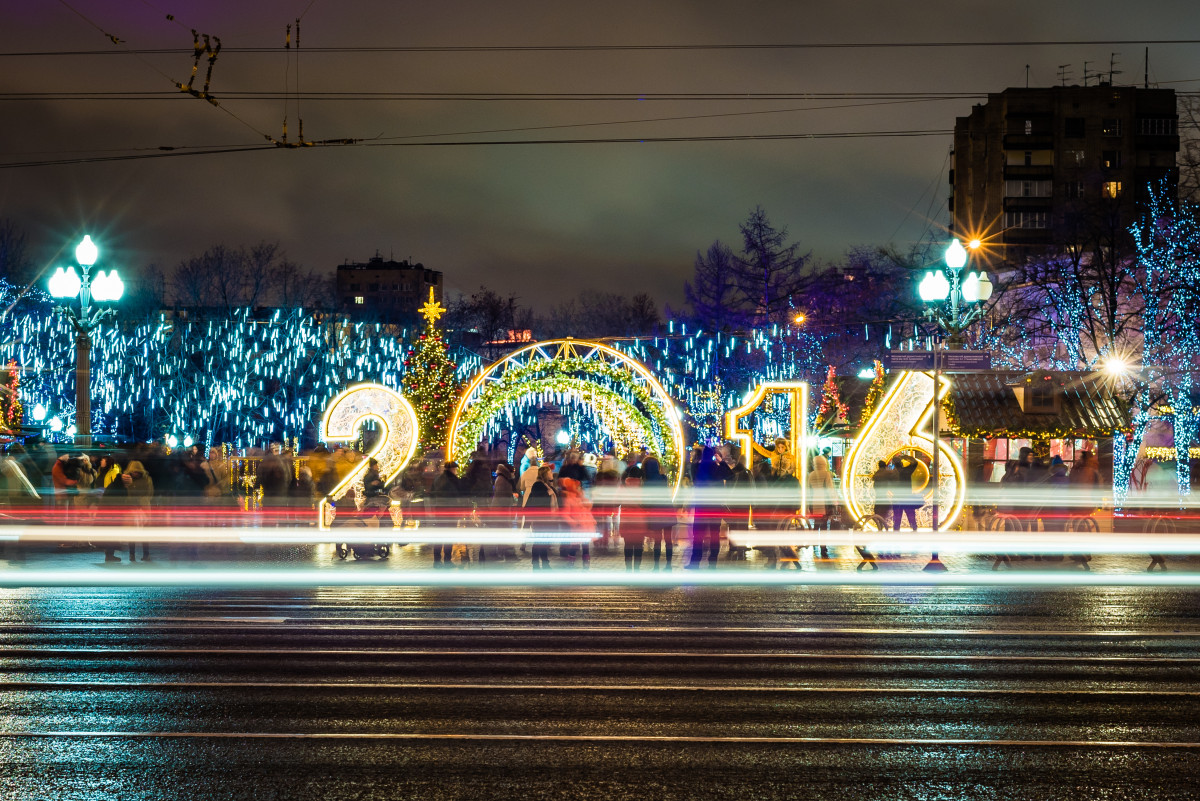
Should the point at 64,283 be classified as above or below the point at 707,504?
above

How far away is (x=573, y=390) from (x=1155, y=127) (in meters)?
74.1

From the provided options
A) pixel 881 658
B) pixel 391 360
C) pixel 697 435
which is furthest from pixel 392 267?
pixel 881 658

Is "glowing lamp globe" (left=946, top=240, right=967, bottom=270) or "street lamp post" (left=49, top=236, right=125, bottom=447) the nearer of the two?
"street lamp post" (left=49, top=236, right=125, bottom=447)

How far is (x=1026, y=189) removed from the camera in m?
90.1

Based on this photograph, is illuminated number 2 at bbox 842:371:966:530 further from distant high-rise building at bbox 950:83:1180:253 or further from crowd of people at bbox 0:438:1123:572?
distant high-rise building at bbox 950:83:1180:253

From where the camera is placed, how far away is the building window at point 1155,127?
89.4m

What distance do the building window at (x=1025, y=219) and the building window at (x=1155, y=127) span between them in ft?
29.4

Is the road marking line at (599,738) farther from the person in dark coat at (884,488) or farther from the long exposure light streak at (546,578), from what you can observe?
the person in dark coat at (884,488)

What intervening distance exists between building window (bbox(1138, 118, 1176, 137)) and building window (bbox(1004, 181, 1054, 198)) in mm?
7461

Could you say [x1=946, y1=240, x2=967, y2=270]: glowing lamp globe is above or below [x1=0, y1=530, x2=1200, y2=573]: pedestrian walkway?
above

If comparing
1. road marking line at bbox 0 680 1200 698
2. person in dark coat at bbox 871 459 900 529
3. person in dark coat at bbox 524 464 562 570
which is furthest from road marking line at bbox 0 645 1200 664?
person in dark coat at bbox 871 459 900 529

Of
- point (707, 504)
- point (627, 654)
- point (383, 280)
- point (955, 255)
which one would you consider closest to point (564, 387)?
point (955, 255)

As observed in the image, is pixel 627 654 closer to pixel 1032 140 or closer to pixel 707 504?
pixel 707 504

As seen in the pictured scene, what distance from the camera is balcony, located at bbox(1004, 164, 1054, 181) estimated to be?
8944cm
